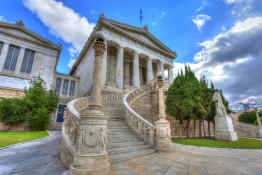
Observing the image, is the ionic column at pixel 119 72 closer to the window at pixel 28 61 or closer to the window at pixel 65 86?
the window at pixel 65 86

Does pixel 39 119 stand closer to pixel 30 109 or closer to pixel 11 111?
pixel 30 109

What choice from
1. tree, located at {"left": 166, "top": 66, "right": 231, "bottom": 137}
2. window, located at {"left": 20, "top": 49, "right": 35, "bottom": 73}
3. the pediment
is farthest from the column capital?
window, located at {"left": 20, "top": 49, "right": 35, "bottom": 73}

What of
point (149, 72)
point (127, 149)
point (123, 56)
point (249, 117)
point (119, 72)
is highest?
point (123, 56)

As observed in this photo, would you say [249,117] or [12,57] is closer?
[12,57]

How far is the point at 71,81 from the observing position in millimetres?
23844

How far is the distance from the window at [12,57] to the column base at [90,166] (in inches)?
817

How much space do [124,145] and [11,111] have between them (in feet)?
46.9

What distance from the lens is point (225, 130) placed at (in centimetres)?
967

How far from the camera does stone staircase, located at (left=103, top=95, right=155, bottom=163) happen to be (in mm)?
5087

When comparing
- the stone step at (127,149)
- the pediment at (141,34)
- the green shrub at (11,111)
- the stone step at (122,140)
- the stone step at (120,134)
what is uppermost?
the pediment at (141,34)

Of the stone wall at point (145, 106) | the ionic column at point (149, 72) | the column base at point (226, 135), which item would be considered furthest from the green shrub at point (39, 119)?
the column base at point (226, 135)

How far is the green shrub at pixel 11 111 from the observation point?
13297 mm

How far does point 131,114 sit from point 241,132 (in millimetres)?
20619

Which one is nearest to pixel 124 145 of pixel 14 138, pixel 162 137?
pixel 162 137
